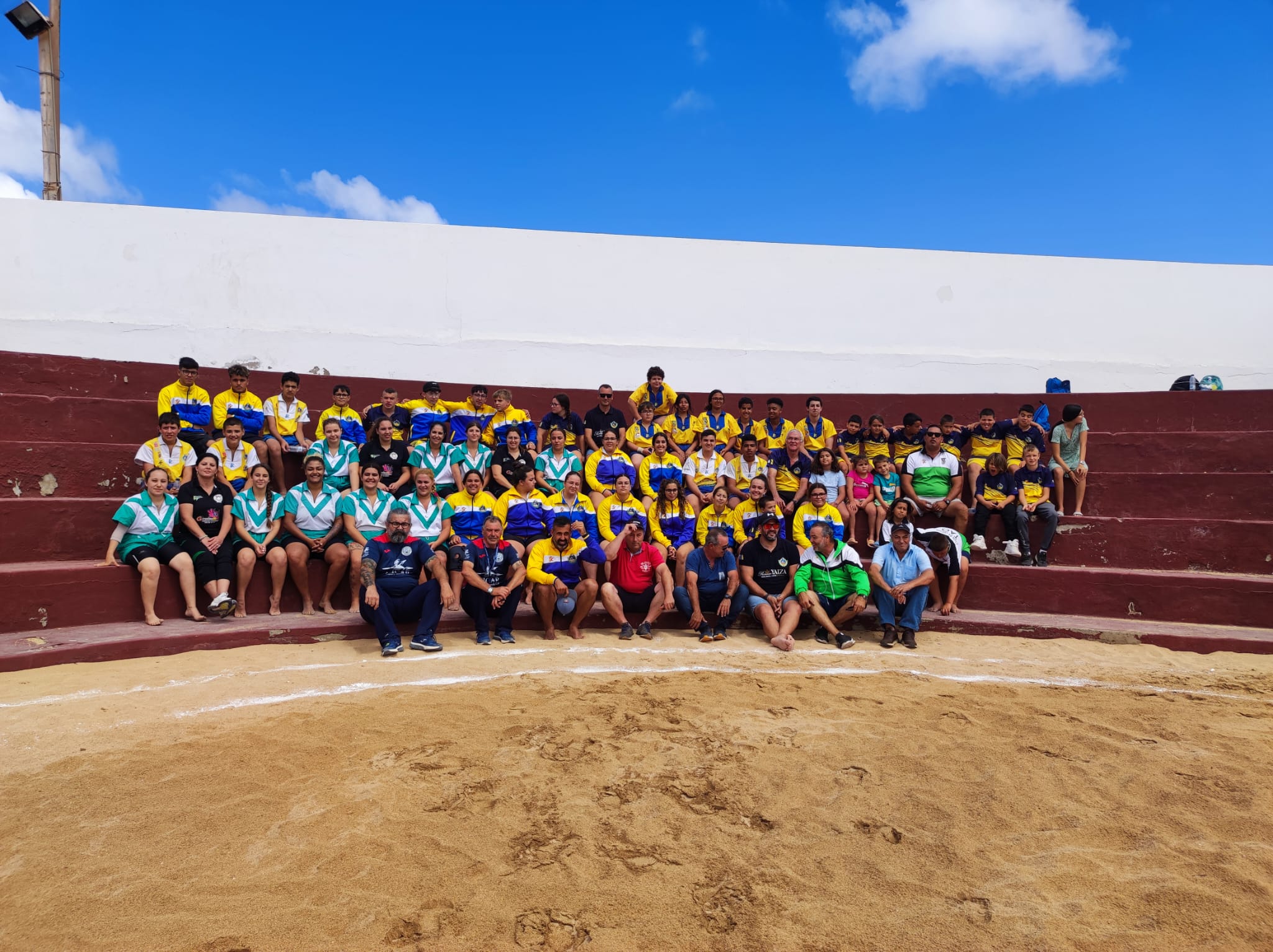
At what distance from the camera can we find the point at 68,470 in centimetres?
724

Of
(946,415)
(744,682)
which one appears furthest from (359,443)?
(946,415)

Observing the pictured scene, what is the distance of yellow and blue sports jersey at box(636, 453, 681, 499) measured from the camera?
8.24 m

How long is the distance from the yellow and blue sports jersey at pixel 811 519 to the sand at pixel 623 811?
2.20 metres

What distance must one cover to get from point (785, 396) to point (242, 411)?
22.8 ft

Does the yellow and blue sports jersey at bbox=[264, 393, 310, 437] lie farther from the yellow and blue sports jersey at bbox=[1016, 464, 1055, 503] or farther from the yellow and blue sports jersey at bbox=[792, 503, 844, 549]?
the yellow and blue sports jersey at bbox=[1016, 464, 1055, 503]

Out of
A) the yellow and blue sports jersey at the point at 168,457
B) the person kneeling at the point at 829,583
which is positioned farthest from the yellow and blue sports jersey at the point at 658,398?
the yellow and blue sports jersey at the point at 168,457

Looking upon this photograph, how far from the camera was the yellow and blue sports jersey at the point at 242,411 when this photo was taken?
25.8 feet

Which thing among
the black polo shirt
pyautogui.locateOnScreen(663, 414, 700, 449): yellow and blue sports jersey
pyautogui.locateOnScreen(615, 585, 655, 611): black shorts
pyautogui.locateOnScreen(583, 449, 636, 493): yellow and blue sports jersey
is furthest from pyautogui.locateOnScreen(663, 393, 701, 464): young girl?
pyautogui.locateOnScreen(615, 585, 655, 611): black shorts

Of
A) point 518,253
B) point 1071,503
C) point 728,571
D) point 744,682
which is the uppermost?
point 518,253

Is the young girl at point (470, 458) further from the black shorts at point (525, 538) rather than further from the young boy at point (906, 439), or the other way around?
the young boy at point (906, 439)

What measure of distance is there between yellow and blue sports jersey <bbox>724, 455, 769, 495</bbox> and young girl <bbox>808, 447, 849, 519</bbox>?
56 centimetres

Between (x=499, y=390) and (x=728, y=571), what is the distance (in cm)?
349

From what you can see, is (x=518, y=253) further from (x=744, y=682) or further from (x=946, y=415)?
(x=744, y=682)

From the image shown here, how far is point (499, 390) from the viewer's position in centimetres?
869
